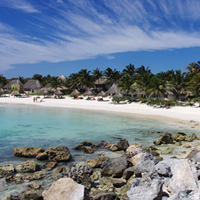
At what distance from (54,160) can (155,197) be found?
557 centimetres

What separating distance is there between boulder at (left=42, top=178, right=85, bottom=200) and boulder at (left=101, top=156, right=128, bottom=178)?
2.45 meters

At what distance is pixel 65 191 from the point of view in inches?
211

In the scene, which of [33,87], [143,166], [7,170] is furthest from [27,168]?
[33,87]

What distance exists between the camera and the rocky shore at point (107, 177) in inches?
212

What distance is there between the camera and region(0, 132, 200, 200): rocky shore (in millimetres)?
5375

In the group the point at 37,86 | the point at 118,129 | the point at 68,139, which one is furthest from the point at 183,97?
the point at 37,86

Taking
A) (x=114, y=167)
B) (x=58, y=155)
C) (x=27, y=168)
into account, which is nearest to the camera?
(x=114, y=167)

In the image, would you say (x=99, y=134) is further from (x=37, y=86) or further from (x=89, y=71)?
(x=37, y=86)

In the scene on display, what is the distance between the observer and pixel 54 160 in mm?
9461

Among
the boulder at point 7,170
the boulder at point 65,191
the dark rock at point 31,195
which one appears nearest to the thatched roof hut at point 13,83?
A: the boulder at point 7,170

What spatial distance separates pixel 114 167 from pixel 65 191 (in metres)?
2.93

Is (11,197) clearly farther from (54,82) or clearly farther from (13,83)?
(13,83)

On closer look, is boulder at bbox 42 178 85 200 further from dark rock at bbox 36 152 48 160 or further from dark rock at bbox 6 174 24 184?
dark rock at bbox 36 152 48 160

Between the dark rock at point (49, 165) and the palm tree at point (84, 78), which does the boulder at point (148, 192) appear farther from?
the palm tree at point (84, 78)
